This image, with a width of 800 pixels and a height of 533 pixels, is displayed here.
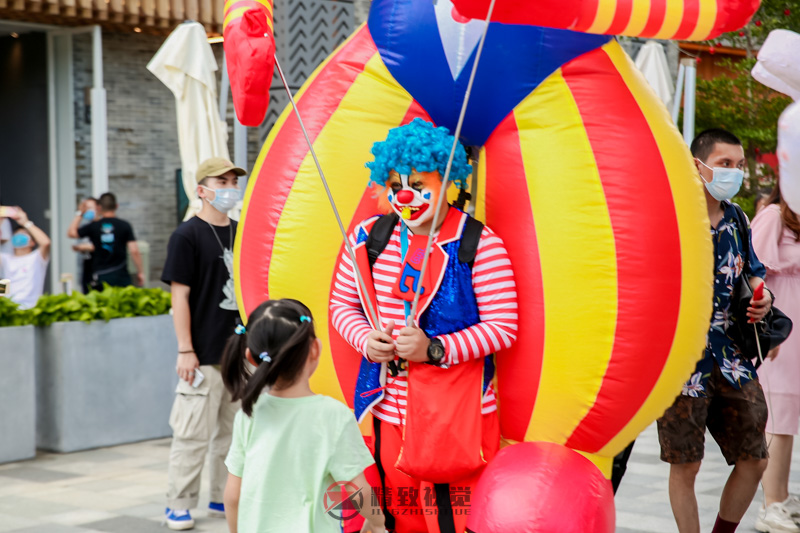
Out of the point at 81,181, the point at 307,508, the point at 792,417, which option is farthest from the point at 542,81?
the point at 81,181

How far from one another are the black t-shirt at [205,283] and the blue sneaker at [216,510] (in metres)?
0.78

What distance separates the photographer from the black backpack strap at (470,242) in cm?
331

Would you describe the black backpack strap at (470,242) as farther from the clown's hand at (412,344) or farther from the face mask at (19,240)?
the face mask at (19,240)

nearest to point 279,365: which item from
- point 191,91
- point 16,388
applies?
point 16,388

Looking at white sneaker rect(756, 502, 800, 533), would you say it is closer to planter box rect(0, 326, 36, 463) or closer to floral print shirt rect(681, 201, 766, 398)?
floral print shirt rect(681, 201, 766, 398)

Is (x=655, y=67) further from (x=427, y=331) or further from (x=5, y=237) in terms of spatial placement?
(x=427, y=331)

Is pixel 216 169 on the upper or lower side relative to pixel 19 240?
upper

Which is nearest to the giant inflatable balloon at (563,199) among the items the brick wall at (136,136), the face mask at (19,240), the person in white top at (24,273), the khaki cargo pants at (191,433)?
the khaki cargo pants at (191,433)

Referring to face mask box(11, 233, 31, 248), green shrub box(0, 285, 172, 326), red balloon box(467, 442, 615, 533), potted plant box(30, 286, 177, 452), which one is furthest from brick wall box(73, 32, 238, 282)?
red balloon box(467, 442, 615, 533)

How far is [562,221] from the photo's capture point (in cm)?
326

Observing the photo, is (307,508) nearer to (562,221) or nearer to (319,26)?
(562,221)

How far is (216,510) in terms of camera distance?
5480 mm

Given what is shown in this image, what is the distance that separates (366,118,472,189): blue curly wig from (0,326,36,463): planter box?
4144mm

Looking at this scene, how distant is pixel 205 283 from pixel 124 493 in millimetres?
1488
